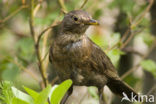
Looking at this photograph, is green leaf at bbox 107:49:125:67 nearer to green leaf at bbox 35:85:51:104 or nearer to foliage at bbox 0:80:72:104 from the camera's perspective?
foliage at bbox 0:80:72:104

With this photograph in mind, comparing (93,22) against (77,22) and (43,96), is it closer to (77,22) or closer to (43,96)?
(77,22)

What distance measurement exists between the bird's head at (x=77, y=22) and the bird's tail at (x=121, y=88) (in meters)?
0.91

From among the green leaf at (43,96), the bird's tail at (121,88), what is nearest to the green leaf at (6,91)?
the green leaf at (43,96)

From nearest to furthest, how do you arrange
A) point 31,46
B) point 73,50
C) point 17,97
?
point 17,97, point 73,50, point 31,46

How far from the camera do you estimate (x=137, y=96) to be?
407 centimetres

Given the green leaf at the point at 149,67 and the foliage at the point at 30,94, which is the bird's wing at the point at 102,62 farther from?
the foliage at the point at 30,94

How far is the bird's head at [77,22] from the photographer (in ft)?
11.3

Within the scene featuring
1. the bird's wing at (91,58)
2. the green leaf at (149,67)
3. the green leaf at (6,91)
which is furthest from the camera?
the green leaf at (149,67)

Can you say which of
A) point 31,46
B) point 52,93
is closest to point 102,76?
point 31,46

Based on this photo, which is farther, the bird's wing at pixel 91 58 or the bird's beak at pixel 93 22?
the bird's wing at pixel 91 58

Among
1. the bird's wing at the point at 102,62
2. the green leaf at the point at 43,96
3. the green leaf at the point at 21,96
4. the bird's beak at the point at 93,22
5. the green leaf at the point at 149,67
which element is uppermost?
the bird's beak at the point at 93,22

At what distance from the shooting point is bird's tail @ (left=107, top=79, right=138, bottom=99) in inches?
164

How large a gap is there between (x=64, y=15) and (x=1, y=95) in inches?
65.1

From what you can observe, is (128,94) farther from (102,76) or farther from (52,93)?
(52,93)
